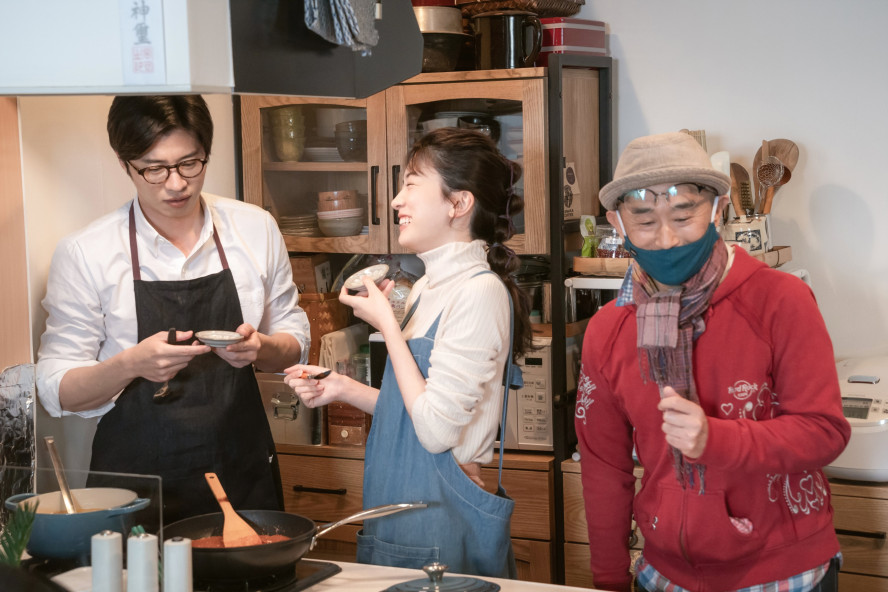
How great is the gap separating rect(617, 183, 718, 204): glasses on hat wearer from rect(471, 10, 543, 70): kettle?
1.30 metres

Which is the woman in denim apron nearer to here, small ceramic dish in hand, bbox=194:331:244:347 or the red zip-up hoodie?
small ceramic dish in hand, bbox=194:331:244:347

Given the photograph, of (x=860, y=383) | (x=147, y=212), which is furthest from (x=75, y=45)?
(x=860, y=383)

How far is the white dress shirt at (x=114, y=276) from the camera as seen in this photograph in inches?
77.7

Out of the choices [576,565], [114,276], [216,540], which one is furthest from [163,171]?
[576,565]

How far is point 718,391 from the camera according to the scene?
1.63 meters

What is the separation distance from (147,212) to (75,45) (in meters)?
0.85

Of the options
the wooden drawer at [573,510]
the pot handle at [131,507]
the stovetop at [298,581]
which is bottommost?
the wooden drawer at [573,510]

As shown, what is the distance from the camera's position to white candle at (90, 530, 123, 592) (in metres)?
1.29

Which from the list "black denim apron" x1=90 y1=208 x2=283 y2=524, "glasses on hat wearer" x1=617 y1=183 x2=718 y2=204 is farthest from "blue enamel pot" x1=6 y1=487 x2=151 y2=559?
"glasses on hat wearer" x1=617 y1=183 x2=718 y2=204

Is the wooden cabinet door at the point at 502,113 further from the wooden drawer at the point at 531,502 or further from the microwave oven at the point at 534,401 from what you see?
the wooden drawer at the point at 531,502

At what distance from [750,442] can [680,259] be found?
1.10 feet

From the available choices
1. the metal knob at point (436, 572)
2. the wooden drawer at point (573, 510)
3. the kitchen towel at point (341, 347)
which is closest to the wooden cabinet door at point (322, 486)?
the kitchen towel at point (341, 347)

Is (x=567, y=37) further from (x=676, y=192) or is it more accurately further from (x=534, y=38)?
(x=676, y=192)

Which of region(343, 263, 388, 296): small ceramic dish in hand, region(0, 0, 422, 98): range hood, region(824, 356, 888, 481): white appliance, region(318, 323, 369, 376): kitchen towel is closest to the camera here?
region(0, 0, 422, 98): range hood
